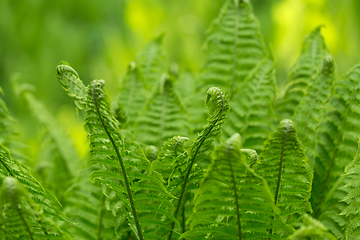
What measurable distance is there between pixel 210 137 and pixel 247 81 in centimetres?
23

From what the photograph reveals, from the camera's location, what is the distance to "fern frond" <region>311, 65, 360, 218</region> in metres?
0.42

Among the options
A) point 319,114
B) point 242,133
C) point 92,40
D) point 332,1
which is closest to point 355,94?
point 319,114

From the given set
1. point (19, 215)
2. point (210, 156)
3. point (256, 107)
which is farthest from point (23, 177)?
point (256, 107)

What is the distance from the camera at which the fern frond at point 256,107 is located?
0.48 m

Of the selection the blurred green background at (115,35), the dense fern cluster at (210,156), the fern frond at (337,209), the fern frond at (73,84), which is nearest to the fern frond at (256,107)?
the dense fern cluster at (210,156)

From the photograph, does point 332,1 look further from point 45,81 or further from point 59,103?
point 59,103

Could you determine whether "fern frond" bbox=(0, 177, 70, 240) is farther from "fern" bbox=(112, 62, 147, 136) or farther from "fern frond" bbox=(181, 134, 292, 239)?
"fern" bbox=(112, 62, 147, 136)

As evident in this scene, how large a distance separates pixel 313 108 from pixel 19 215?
0.34 metres

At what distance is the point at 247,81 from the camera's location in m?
0.50

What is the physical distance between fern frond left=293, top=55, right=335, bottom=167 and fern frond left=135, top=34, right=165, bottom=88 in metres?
0.28

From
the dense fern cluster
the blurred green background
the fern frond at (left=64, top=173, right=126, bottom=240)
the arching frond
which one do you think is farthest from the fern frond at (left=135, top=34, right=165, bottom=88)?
the blurred green background

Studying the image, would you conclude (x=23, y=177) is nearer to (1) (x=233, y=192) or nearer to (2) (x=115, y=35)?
(1) (x=233, y=192)

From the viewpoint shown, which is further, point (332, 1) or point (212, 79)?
point (332, 1)

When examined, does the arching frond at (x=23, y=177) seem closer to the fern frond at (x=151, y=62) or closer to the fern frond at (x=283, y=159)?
the fern frond at (x=283, y=159)
